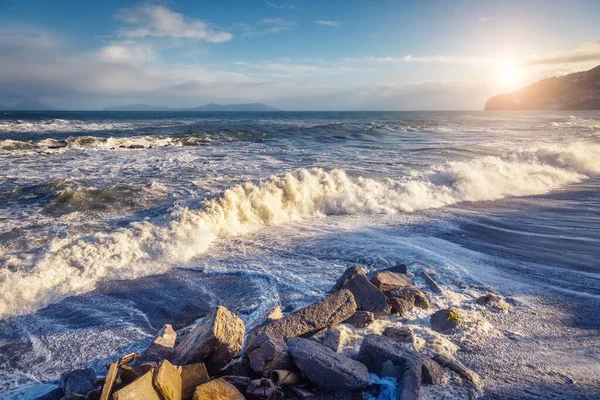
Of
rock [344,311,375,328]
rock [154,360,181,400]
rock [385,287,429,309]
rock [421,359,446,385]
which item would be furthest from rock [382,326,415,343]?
rock [154,360,181,400]

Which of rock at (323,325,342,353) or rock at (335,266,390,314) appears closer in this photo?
rock at (323,325,342,353)

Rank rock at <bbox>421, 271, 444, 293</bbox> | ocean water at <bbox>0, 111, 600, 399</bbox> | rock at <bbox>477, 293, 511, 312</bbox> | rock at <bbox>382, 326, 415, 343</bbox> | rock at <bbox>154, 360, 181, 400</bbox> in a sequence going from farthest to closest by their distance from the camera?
rock at <bbox>421, 271, 444, 293</bbox>
rock at <bbox>477, 293, 511, 312</bbox>
ocean water at <bbox>0, 111, 600, 399</bbox>
rock at <bbox>382, 326, 415, 343</bbox>
rock at <bbox>154, 360, 181, 400</bbox>

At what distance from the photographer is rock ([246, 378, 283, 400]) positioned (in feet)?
9.61

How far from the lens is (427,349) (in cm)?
372

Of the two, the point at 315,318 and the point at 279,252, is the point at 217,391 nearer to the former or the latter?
the point at 315,318

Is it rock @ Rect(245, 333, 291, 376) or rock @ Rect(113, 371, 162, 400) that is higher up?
rock @ Rect(113, 371, 162, 400)

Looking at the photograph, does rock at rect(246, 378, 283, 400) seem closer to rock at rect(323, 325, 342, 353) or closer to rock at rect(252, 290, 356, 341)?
rock at rect(252, 290, 356, 341)

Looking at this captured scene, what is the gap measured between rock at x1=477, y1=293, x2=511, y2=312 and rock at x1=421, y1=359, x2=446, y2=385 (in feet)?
5.67

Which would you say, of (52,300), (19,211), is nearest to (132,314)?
(52,300)

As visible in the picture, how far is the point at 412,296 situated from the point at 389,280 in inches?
14.4

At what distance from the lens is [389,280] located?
4.84 m

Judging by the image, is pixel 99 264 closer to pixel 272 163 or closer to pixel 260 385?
pixel 260 385

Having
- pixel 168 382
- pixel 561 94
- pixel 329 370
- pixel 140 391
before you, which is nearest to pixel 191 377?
pixel 168 382

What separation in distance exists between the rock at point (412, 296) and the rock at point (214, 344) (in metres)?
2.09
